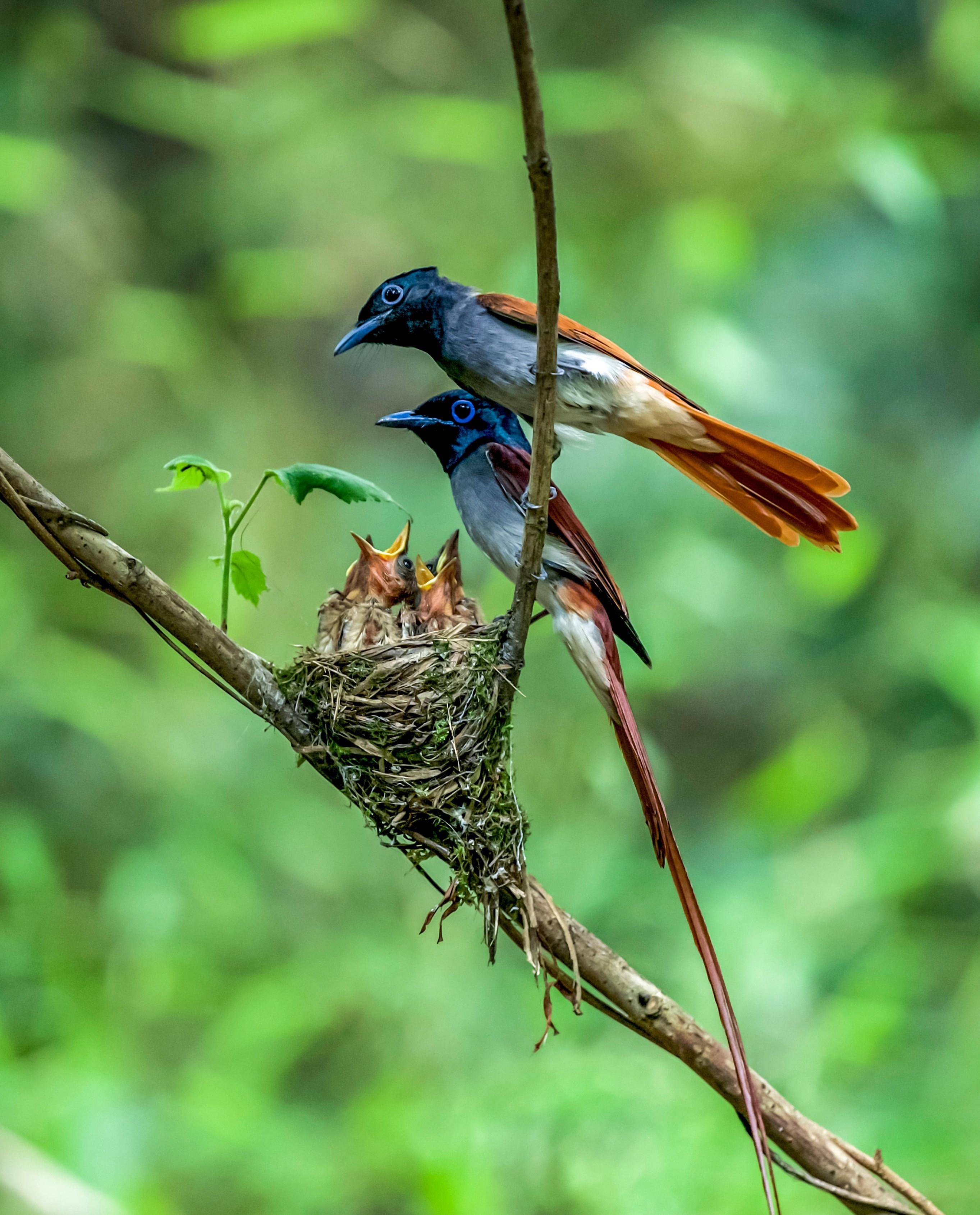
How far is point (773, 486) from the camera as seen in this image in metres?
1.67

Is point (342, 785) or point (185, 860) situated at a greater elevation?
point (185, 860)

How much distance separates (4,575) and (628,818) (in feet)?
7.04

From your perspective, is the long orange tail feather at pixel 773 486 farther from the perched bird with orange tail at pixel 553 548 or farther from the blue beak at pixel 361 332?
the blue beak at pixel 361 332

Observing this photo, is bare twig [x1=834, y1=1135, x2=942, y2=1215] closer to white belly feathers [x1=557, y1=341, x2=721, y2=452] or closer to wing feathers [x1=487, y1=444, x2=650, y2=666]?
wing feathers [x1=487, y1=444, x2=650, y2=666]

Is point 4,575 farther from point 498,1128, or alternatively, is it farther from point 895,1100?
point 895,1100

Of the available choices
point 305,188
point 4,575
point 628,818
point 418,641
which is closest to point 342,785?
point 418,641

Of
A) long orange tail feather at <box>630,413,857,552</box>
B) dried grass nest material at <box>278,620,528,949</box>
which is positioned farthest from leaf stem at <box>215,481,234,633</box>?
long orange tail feather at <box>630,413,857,552</box>

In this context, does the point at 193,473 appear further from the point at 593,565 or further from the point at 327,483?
the point at 593,565

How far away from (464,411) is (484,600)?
118 cm

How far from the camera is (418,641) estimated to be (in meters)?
1.92

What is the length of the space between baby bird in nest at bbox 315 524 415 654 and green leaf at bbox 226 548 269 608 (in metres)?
0.46

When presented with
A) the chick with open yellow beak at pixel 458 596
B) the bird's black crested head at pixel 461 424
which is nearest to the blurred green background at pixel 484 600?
the bird's black crested head at pixel 461 424

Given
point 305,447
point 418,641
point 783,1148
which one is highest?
point 305,447

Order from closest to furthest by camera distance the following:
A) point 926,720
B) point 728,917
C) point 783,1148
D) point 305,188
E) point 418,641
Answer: point 783,1148, point 418,641, point 728,917, point 926,720, point 305,188
